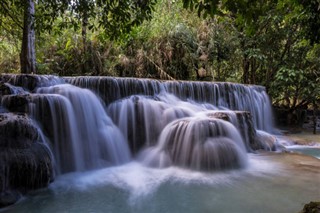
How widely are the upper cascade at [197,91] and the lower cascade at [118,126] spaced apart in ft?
0.09

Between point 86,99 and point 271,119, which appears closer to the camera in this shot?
point 86,99

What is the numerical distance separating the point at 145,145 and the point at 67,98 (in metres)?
2.04

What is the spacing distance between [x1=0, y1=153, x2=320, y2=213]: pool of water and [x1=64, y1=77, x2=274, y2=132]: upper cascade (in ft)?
7.64

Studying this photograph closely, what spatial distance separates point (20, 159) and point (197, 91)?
238 inches

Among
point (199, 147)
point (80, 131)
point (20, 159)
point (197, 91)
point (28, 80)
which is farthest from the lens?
point (197, 91)

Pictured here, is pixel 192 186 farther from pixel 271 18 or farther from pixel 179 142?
pixel 271 18

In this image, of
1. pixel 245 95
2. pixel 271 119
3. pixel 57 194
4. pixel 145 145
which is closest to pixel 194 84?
pixel 245 95

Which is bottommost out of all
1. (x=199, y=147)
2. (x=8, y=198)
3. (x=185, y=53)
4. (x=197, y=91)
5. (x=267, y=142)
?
(x=8, y=198)

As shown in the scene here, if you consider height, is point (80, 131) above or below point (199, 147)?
above

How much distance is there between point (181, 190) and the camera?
4.61 meters

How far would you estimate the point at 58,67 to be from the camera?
36.9 feet

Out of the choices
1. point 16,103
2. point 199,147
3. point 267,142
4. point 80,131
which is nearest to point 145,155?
point 199,147

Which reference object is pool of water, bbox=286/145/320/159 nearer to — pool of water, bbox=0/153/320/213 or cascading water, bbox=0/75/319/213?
cascading water, bbox=0/75/319/213

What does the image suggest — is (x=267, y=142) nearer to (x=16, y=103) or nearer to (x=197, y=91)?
(x=197, y=91)
